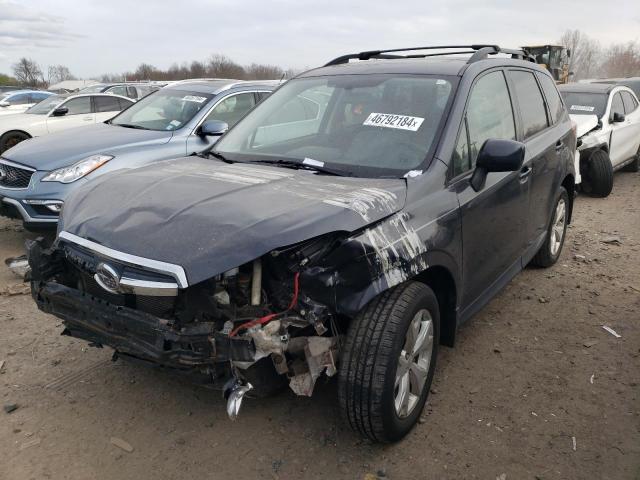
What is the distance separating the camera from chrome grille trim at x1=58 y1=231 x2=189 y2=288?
84.9 inches

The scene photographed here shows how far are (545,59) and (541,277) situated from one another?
2303 centimetres

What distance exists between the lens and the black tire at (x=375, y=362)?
239 cm

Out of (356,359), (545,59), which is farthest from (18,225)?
(545,59)

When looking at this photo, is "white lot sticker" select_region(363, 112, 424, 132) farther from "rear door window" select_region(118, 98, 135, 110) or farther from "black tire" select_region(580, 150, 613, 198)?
"rear door window" select_region(118, 98, 135, 110)

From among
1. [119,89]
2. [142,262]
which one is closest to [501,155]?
[142,262]

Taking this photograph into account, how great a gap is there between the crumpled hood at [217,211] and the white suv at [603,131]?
5.82m

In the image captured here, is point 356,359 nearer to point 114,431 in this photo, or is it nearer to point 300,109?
point 114,431

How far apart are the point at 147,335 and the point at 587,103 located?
8581 millimetres

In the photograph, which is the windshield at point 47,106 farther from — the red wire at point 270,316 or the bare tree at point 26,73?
the bare tree at point 26,73

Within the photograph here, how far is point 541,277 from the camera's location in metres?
4.93

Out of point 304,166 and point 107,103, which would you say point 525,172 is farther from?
point 107,103

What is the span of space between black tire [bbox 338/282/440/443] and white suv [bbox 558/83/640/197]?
19.4 ft

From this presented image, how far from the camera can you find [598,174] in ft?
26.0

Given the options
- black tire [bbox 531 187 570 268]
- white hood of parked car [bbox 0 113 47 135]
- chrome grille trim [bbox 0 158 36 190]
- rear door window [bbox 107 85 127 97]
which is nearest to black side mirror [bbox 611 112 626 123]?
black tire [bbox 531 187 570 268]
